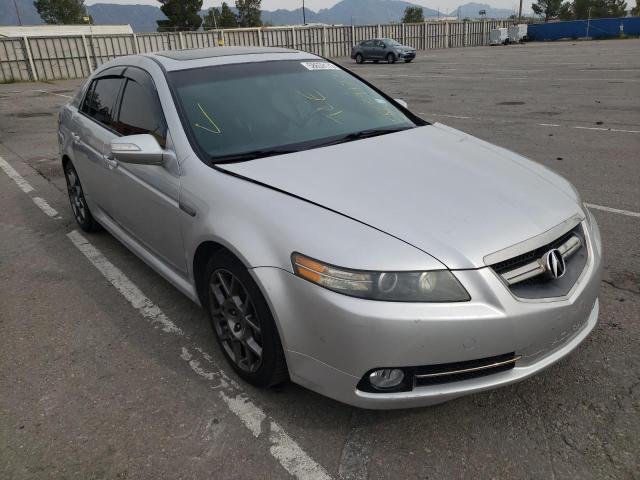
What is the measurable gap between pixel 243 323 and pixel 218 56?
195 centimetres

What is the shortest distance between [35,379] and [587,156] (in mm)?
6716

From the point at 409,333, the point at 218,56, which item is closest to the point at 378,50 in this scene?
the point at 218,56

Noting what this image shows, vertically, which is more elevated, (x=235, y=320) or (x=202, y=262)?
(x=202, y=262)

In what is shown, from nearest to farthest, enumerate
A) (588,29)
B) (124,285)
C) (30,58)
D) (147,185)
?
(147,185) < (124,285) < (30,58) < (588,29)

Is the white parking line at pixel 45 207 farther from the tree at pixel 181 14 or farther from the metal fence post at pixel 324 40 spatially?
the tree at pixel 181 14

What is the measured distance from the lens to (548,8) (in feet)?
289

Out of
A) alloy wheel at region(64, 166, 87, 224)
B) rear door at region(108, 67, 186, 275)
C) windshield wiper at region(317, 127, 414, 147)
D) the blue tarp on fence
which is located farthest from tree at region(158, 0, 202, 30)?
windshield wiper at region(317, 127, 414, 147)

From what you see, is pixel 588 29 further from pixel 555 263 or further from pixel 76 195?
pixel 555 263

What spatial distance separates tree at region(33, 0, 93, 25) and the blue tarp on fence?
61498 mm

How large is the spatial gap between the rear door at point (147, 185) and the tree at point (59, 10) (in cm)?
8506

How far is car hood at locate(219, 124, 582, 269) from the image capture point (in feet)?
7.04

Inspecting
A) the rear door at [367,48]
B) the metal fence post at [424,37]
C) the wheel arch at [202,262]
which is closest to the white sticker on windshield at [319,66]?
the wheel arch at [202,262]

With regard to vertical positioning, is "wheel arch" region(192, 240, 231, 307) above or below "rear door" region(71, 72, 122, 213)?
below

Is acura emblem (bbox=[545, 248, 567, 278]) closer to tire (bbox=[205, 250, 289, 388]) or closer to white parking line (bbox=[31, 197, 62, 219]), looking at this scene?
tire (bbox=[205, 250, 289, 388])
